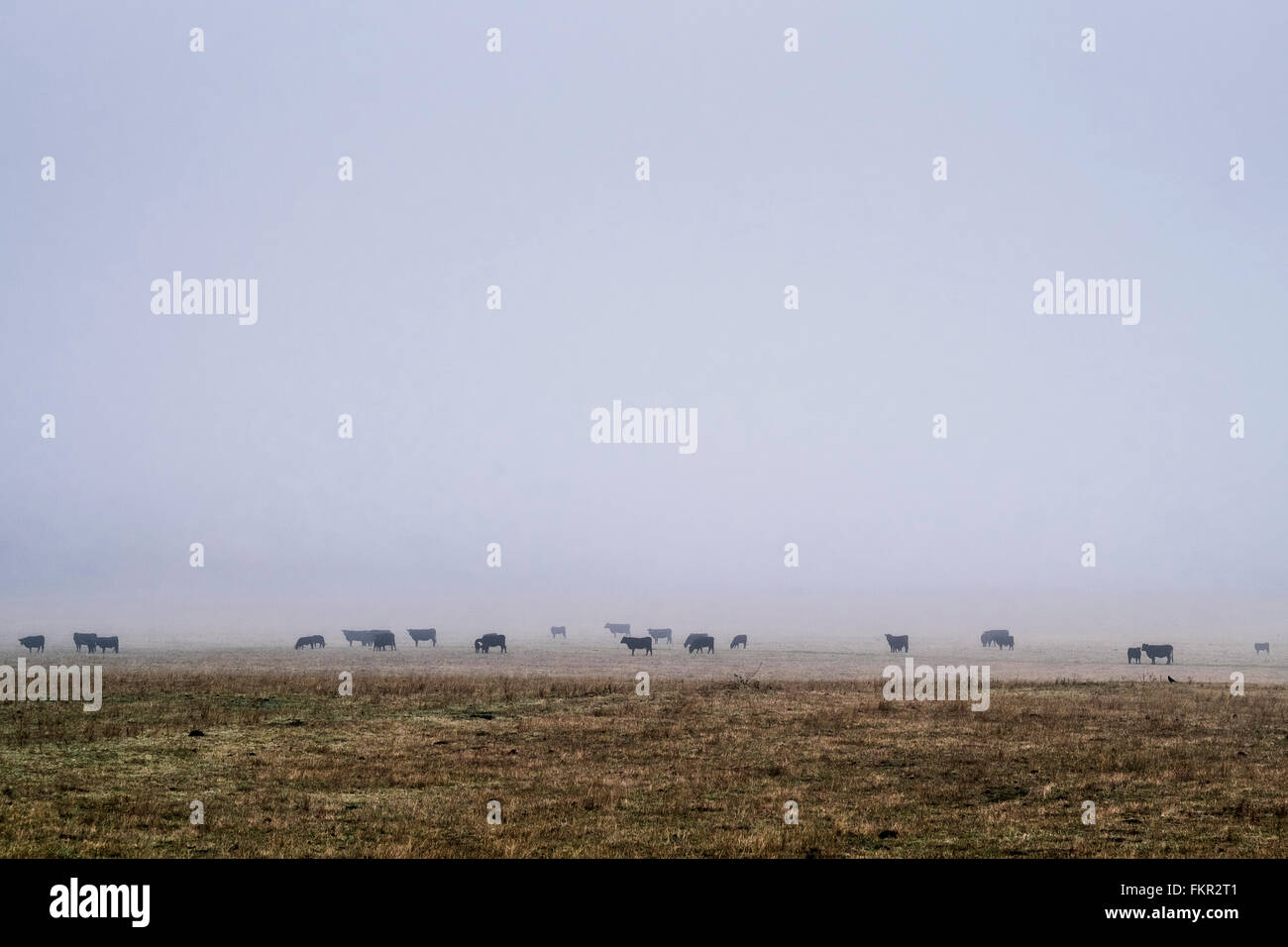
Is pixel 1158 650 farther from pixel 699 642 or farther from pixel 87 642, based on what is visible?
pixel 87 642

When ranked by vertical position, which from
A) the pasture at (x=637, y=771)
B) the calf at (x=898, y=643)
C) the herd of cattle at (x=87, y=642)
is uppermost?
the pasture at (x=637, y=771)

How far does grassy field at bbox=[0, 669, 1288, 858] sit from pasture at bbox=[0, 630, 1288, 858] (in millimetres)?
96

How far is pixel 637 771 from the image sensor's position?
26844mm

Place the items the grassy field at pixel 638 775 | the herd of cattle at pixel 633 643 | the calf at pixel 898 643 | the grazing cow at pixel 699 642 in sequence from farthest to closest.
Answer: the grazing cow at pixel 699 642
the calf at pixel 898 643
the herd of cattle at pixel 633 643
the grassy field at pixel 638 775

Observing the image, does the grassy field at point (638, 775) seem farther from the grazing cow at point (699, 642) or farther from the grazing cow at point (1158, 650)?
the grazing cow at point (699, 642)

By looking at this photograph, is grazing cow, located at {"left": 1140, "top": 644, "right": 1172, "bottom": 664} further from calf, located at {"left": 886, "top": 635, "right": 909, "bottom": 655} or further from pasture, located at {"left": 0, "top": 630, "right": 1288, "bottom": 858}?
pasture, located at {"left": 0, "top": 630, "right": 1288, "bottom": 858}

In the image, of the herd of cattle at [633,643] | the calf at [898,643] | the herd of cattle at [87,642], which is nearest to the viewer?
the herd of cattle at [633,643]

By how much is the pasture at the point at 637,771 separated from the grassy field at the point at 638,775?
10 cm

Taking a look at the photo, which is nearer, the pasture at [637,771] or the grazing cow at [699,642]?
the pasture at [637,771]

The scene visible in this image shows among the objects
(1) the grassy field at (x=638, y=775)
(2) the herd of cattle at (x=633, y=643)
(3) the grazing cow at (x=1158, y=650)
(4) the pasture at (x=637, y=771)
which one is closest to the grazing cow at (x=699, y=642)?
(2) the herd of cattle at (x=633, y=643)

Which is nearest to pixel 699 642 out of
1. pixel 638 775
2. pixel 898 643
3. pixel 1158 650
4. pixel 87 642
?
pixel 898 643

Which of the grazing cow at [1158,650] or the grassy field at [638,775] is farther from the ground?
the grassy field at [638,775]

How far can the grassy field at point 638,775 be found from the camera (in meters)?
19.6
